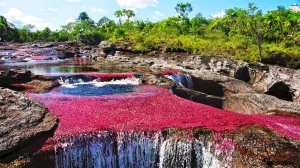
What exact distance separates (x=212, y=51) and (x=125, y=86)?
2617cm

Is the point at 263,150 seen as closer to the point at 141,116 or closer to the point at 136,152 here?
the point at 136,152

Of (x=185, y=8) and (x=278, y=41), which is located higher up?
(x=185, y=8)

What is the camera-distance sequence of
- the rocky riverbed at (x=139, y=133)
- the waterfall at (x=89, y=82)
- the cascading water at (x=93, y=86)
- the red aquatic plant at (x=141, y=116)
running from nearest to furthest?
1. the rocky riverbed at (x=139, y=133)
2. the red aquatic plant at (x=141, y=116)
3. the cascading water at (x=93, y=86)
4. the waterfall at (x=89, y=82)

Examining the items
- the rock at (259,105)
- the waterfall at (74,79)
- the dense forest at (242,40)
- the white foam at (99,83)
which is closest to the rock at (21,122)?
the white foam at (99,83)

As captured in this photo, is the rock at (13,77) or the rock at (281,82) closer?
the rock at (13,77)

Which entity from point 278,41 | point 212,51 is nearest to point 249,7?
point 212,51

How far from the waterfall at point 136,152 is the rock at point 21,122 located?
1.26 m

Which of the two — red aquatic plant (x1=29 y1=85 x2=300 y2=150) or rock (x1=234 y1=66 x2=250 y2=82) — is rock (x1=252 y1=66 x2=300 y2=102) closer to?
rock (x1=234 y1=66 x2=250 y2=82)

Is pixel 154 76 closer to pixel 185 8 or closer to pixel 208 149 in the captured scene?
pixel 208 149

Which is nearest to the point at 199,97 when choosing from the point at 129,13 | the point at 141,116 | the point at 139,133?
the point at 141,116

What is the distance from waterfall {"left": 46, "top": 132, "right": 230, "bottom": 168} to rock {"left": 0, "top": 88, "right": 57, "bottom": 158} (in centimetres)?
126

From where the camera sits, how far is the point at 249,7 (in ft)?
172

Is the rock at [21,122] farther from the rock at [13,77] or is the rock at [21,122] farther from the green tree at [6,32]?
the green tree at [6,32]

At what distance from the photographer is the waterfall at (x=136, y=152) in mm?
15227
